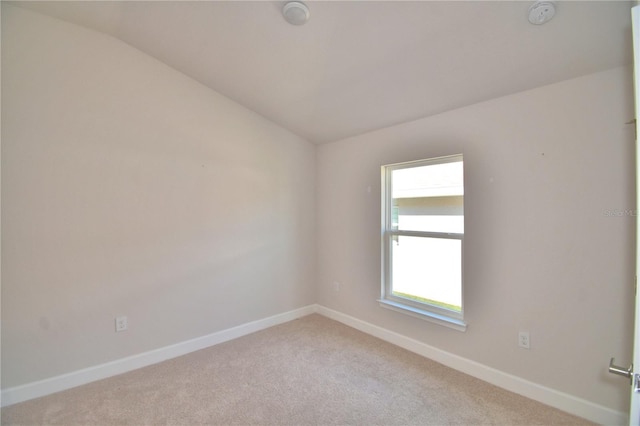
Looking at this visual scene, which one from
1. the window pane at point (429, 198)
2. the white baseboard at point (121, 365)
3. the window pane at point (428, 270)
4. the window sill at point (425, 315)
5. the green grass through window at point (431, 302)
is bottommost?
the white baseboard at point (121, 365)

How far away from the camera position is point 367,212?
317 cm

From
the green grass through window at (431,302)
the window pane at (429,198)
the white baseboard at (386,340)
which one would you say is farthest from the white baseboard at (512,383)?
the window pane at (429,198)

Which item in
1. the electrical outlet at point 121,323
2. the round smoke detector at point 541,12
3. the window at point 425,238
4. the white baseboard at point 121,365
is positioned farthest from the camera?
the window at point 425,238

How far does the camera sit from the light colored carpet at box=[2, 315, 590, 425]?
1.84 m

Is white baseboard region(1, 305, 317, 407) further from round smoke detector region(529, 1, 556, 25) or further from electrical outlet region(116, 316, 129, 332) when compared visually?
round smoke detector region(529, 1, 556, 25)

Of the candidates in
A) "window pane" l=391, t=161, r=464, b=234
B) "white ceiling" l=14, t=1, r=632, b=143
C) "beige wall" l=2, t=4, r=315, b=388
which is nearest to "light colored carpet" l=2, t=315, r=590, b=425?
"beige wall" l=2, t=4, r=315, b=388

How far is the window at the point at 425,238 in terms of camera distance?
2.52m

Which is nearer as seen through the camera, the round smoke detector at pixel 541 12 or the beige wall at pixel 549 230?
the round smoke detector at pixel 541 12

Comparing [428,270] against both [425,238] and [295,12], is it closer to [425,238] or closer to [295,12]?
[425,238]

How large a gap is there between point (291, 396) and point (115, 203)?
207cm

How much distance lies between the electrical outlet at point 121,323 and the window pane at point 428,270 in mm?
2499

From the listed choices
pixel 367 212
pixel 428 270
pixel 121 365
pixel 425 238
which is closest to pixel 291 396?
pixel 121 365

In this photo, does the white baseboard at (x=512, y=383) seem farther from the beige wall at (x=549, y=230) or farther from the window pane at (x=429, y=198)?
the window pane at (x=429, y=198)

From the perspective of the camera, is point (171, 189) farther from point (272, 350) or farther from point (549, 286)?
point (549, 286)
